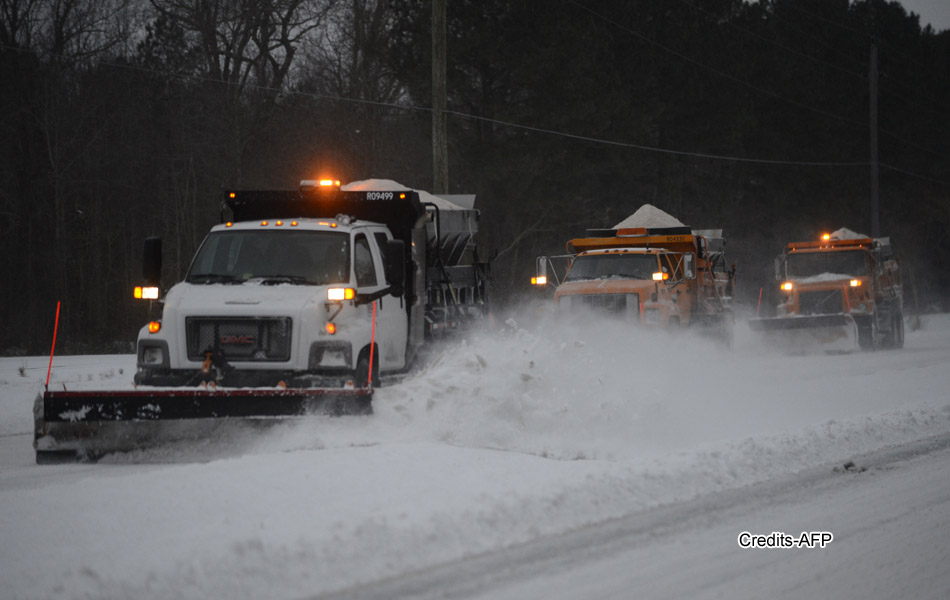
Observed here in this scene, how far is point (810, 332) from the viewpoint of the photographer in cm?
2519

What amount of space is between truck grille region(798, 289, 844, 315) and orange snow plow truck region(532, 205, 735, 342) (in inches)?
150

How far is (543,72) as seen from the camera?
34.3m

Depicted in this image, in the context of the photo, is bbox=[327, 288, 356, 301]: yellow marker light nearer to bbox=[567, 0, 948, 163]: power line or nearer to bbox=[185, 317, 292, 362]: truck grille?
bbox=[185, 317, 292, 362]: truck grille

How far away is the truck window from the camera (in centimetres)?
1065

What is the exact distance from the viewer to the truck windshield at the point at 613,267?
65.6 ft

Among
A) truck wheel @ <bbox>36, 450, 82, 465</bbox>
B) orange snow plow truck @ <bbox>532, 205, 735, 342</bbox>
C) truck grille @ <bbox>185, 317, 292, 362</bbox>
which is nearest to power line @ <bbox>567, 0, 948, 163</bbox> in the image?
orange snow plow truck @ <bbox>532, 205, 735, 342</bbox>

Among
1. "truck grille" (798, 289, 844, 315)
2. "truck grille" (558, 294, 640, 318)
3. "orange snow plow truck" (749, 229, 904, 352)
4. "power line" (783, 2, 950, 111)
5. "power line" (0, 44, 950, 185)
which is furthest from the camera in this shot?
"power line" (783, 2, 950, 111)

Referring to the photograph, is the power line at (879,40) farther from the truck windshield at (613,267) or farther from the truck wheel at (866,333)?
the truck windshield at (613,267)

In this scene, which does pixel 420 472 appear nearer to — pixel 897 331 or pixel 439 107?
pixel 439 107

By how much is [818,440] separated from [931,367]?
10.3 metres

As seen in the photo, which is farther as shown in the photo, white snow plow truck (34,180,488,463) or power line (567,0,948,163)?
power line (567,0,948,163)

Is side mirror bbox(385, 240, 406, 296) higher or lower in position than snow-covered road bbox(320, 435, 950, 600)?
higher

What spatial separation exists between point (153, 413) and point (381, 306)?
2.82m

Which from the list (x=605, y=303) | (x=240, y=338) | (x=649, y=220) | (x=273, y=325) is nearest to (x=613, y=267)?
(x=605, y=303)
